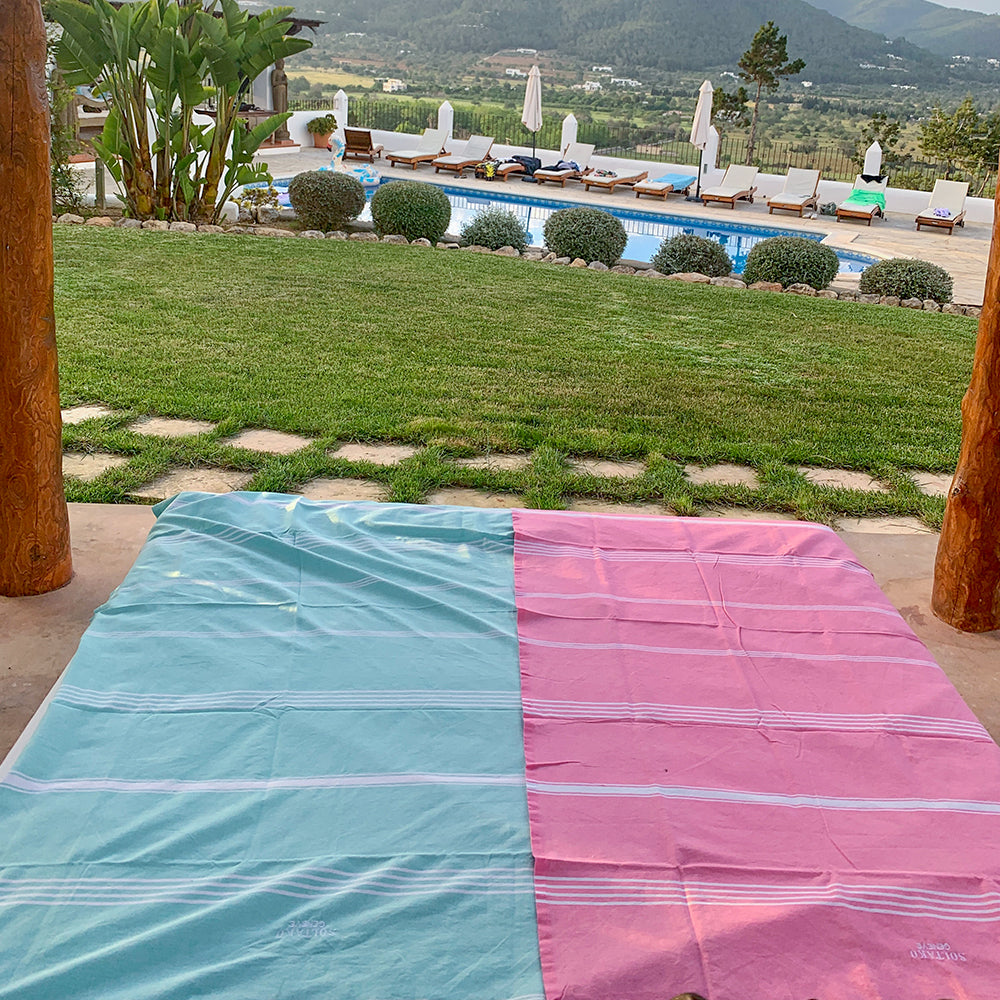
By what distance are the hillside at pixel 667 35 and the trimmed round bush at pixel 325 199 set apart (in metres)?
54.1

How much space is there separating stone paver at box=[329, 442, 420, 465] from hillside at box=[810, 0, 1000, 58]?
246 ft

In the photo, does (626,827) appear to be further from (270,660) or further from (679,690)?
(270,660)

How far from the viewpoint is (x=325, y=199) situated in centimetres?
1171

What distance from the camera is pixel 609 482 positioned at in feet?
14.7

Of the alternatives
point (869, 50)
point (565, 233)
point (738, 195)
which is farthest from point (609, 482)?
point (869, 50)

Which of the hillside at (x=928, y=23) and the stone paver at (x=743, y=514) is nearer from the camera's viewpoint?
the stone paver at (x=743, y=514)

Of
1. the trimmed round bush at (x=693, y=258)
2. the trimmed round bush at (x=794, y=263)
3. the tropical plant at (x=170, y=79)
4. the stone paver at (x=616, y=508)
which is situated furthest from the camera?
the trimmed round bush at (x=693, y=258)

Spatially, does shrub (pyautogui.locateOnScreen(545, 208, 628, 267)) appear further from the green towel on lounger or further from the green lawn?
the green towel on lounger

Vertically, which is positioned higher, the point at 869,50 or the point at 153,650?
the point at 869,50

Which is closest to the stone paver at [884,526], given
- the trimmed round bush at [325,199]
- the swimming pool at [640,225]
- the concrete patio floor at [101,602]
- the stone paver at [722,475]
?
the concrete patio floor at [101,602]

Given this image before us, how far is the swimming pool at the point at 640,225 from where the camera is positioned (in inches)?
642

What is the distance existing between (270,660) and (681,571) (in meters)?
1.35

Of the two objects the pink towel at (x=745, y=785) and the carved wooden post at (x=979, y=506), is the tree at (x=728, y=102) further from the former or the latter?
the pink towel at (x=745, y=785)

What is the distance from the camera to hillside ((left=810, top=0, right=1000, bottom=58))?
220 feet
